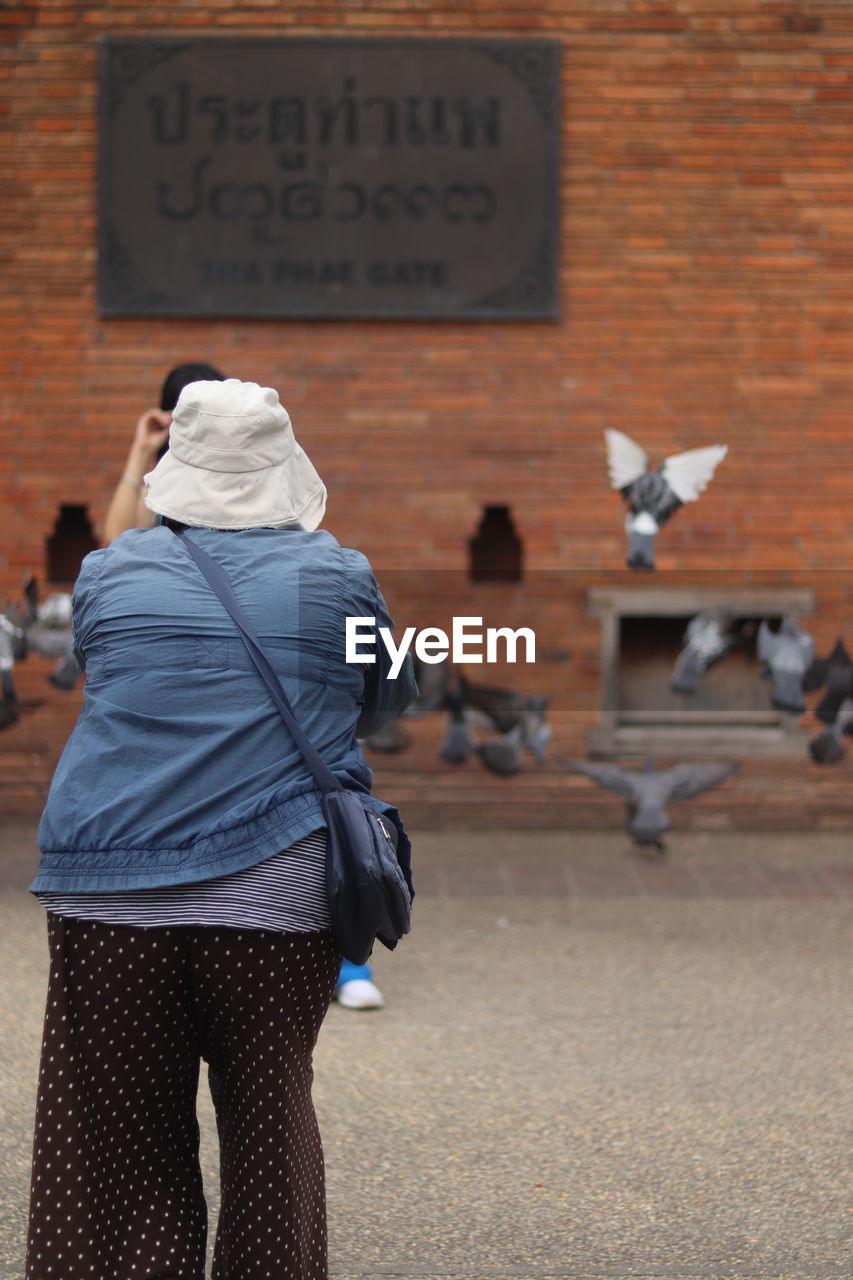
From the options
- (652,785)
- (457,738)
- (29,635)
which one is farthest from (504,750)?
(29,635)

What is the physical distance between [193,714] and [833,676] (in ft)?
16.8

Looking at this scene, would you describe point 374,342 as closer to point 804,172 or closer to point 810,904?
point 804,172

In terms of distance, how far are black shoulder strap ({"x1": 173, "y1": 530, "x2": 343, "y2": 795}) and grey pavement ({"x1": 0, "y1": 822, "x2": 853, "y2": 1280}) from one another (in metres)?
1.37

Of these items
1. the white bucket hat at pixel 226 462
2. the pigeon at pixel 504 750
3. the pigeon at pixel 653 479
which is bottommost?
the pigeon at pixel 504 750

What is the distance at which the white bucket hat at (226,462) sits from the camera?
265 cm

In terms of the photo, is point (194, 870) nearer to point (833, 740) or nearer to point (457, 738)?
point (457, 738)

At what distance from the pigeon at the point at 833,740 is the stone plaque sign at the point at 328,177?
7.53 ft

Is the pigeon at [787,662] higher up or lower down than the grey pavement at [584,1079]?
higher up

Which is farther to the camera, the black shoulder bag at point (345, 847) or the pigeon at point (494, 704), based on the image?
the pigeon at point (494, 704)

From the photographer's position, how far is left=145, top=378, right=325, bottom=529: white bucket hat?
104 inches

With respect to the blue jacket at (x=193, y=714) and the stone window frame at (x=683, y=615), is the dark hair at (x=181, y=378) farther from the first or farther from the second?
the stone window frame at (x=683, y=615)

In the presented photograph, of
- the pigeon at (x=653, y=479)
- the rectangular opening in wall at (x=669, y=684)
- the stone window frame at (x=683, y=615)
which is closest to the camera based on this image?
the pigeon at (x=653, y=479)

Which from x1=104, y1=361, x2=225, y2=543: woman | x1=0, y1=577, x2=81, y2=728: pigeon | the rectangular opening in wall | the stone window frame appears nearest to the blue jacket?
x1=104, y1=361, x2=225, y2=543: woman

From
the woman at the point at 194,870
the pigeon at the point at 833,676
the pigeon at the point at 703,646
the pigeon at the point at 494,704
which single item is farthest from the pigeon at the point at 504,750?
Answer: the woman at the point at 194,870
